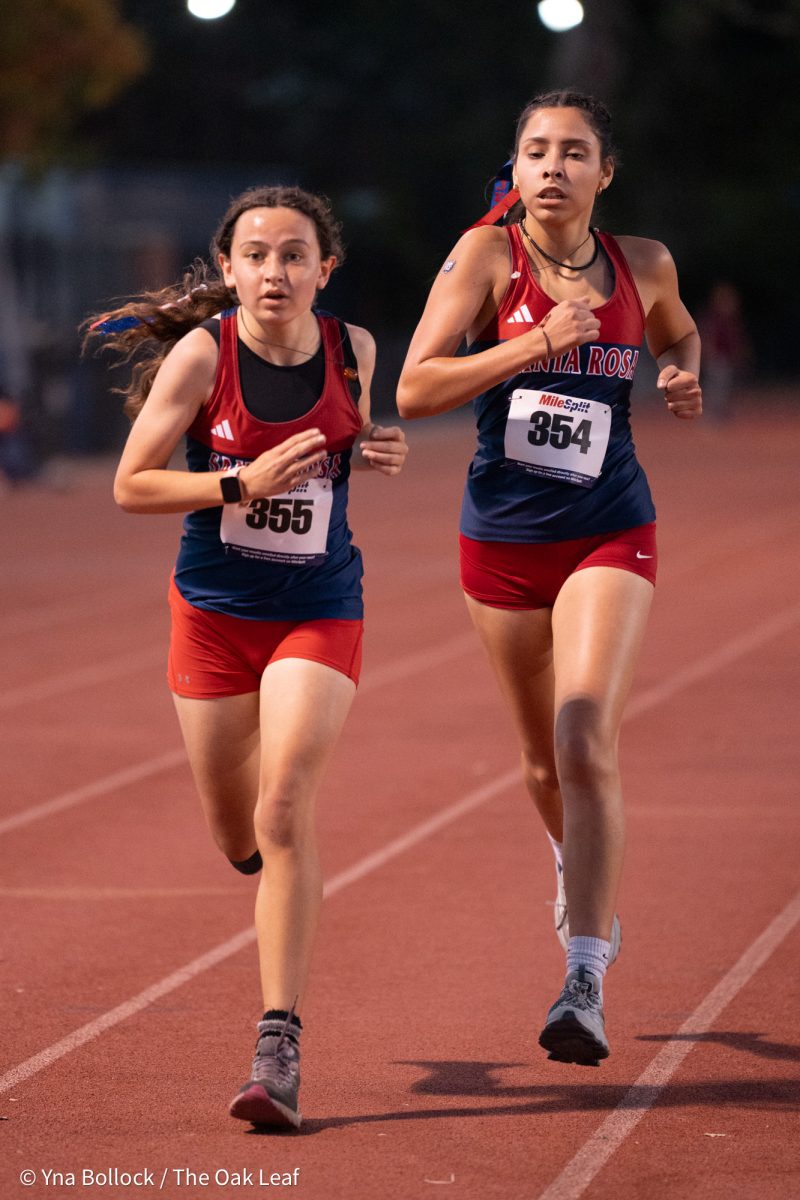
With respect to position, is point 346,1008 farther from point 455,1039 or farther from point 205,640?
point 205,640

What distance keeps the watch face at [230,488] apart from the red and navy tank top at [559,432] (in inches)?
32.3

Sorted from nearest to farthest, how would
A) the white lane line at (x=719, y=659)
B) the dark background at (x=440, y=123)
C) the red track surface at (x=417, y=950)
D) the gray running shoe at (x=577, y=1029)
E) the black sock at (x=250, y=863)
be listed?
the red track surface at (x=417, y=950)
the gray running shoe at (x=577, y=1029)
the black sock at (x=250, y=863)
the white lane line at (x=719, y=659)
the dark background at (x=440, y=123)

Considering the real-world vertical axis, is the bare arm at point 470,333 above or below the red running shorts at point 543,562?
above

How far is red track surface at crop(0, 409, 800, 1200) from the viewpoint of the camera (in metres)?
3.91

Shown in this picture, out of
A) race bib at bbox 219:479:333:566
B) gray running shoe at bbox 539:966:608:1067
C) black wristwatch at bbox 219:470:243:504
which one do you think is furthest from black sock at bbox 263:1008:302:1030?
black wristwatch at bbox 219:470:243:504

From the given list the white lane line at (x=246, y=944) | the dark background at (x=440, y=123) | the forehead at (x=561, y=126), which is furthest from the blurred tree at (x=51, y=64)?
the forehead at (x=561, y=126)

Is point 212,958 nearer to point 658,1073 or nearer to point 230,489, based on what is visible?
point 658,1073

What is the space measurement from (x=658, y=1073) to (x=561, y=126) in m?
2.25

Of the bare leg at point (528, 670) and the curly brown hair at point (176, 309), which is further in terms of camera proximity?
the bare leg at point (528, 670)

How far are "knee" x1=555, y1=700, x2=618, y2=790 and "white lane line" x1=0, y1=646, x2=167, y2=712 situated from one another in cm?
587

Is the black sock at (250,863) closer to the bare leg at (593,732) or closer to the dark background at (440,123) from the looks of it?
the bare leg at (593,732)

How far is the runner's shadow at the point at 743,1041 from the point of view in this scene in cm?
462

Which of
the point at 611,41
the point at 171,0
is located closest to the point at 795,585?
the point at 611,41

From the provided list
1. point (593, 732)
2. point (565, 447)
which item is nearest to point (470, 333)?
point (565, 447)
